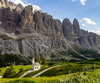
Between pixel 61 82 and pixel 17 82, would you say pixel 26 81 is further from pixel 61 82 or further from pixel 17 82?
pixel 61 82

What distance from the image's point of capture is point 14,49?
634 ft

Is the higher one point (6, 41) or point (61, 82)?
point (6, 41)

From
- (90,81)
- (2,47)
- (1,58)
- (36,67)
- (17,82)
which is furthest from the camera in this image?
(2,47)

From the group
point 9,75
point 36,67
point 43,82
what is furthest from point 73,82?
point 36,67

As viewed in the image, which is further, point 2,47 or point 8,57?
point 2,47

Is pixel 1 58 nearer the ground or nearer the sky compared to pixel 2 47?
nearer the ground

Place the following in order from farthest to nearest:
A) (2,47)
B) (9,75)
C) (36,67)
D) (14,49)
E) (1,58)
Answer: (14,49)
(2,47)
(1,58)
(36,67)
(9,75)

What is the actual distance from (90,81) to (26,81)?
40.2ft

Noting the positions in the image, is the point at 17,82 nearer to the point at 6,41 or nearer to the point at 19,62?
the point at 19,62

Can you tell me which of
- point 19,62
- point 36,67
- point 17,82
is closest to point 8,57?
point 19,62

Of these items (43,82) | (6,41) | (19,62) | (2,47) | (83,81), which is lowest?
(19,62)

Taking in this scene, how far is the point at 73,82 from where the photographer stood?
14805 millimetres

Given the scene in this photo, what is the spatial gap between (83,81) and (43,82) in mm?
7778

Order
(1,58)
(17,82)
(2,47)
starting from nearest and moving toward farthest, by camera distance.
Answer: (17,82)
(1,58)
(2,47)
